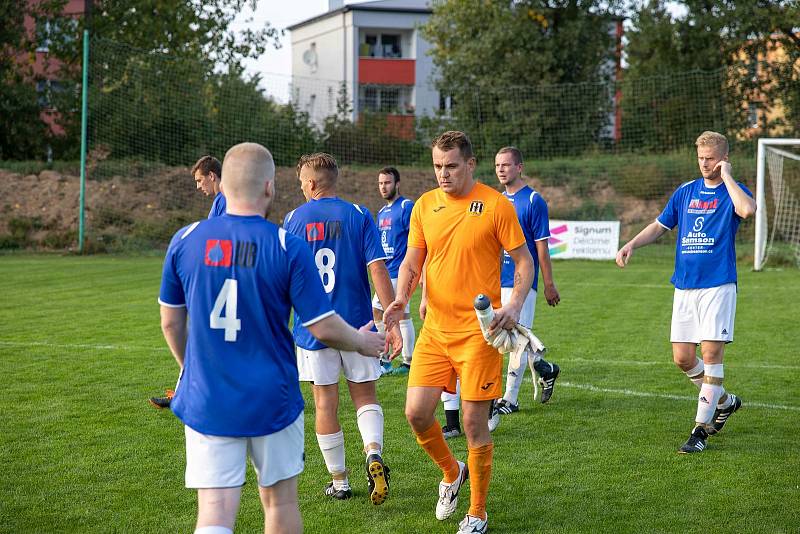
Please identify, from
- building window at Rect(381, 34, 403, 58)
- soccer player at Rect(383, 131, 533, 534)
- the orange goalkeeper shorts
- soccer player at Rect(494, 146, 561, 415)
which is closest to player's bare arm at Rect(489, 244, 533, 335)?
soccer player at Rect(383, 131, 533, 534)

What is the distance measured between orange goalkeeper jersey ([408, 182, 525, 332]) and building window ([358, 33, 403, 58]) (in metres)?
46.9

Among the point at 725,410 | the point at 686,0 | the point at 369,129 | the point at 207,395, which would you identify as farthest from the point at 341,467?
the point at 686,0

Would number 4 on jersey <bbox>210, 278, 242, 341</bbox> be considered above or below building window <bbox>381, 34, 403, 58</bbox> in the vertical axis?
below

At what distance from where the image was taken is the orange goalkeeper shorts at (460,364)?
185 inches

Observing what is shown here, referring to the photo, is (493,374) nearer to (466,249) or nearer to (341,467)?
(466,249)

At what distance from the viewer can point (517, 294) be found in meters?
4.70

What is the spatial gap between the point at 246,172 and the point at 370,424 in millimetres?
2496

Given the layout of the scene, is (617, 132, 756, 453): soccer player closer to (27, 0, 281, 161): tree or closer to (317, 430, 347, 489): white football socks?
(317, 430, 347, 489): white football socks

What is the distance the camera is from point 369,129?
1112 inches

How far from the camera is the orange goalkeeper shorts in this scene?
185 inches

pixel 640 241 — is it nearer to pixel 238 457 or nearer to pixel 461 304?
pixel 461 304

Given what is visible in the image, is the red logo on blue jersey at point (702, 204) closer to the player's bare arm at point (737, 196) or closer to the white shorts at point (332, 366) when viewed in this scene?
the player's bare arm at point (737, 196)

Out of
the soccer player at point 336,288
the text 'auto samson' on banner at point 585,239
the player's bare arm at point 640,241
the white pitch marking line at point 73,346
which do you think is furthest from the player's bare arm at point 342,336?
the text 'auto samson' on banner at point 585,239

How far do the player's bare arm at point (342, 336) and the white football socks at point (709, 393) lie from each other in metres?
3.75
